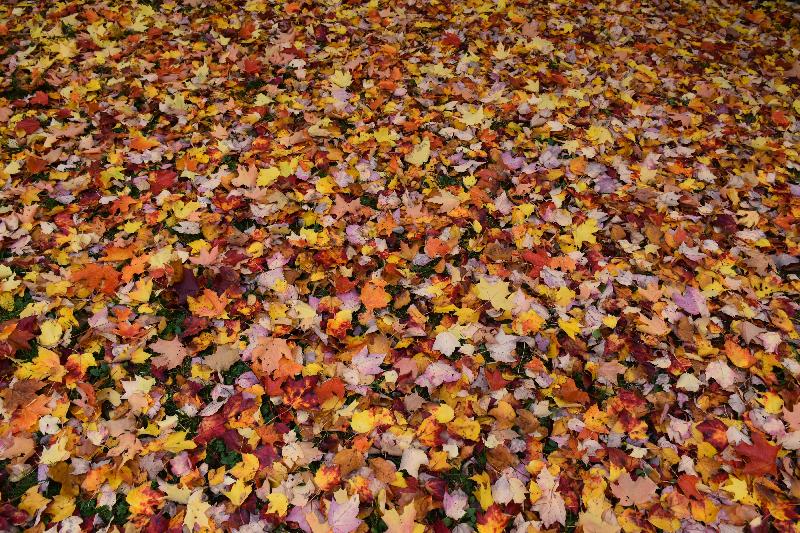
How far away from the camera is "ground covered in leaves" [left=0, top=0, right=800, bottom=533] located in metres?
2.20

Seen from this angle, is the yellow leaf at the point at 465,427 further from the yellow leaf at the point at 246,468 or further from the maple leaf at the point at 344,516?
the yellow leaf at the point at 246,468

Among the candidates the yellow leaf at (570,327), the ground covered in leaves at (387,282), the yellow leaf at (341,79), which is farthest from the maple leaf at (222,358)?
the yellow leaf at (341,79)

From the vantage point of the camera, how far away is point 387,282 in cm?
291

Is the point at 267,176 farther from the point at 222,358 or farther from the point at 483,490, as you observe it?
the point at 483,490

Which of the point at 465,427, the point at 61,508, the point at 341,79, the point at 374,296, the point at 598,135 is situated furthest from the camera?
the point at 341,79

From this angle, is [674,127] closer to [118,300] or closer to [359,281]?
[359,281]

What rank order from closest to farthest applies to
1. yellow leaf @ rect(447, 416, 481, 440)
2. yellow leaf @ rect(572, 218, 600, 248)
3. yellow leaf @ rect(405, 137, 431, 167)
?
yellow leaf @ rect(447, 416, 481, 440), yellow leaf @ rect(572, 218, 600, 248), yellow leaf @ rect(405, 137, 431, 167)

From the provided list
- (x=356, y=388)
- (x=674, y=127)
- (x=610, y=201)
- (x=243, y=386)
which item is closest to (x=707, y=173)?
(x=674, y=127)

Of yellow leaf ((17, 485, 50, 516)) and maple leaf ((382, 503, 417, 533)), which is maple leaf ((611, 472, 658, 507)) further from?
yellow leaf ((17, 485, 50, 516))

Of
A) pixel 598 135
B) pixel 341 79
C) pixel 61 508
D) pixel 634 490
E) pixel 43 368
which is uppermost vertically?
pixel 341 79

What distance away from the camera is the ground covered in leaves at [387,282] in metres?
2.20

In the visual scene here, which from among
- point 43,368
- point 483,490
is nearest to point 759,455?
point 483,490

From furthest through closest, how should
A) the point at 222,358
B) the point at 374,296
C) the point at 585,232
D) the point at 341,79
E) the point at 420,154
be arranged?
the point at 341,79 < the point at 420,154 < the point at 585,232 < the point at 374,296 < the point at 222,358

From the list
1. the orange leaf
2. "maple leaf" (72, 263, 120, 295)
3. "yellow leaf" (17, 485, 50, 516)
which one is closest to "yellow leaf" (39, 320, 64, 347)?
"maple leaf" (72, 263, 120, 295)
